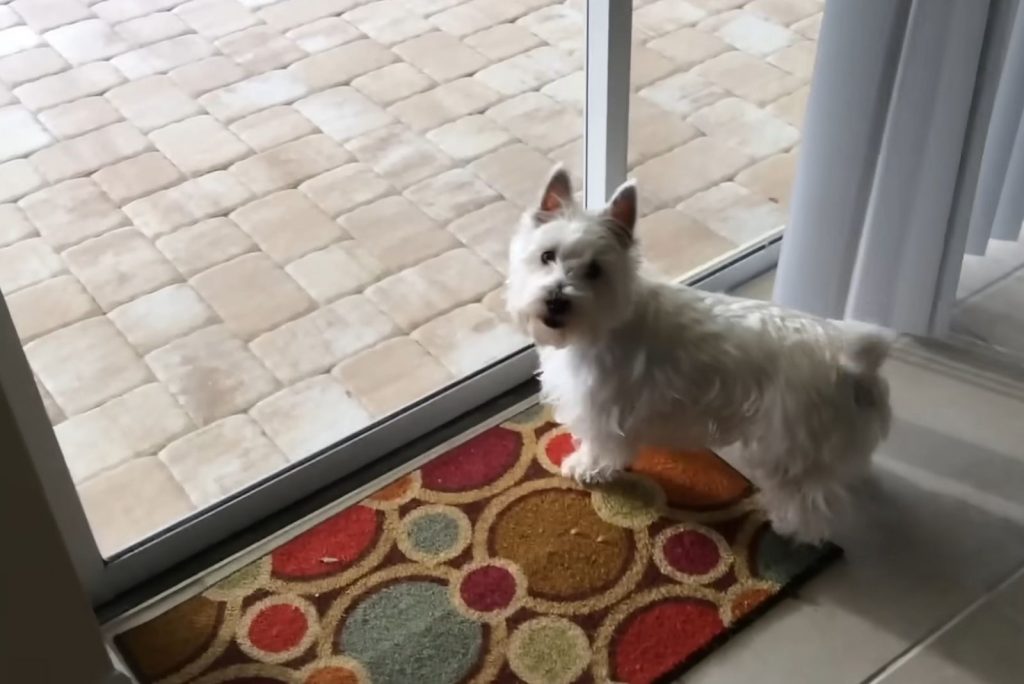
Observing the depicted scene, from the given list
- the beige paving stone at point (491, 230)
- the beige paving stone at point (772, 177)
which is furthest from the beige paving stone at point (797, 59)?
the beige paving stone at point (491, 230)

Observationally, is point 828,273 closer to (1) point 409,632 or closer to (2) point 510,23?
(1) point 409,632

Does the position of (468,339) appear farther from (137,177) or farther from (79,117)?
(79,117)

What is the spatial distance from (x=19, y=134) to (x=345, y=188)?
0.88m

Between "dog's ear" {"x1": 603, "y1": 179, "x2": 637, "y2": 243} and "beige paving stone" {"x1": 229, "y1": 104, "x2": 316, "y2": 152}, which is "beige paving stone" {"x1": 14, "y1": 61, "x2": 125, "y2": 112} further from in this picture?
"dog's ear" {"x1": 603, "y1": 179, "x2": 637, "y2": 243}

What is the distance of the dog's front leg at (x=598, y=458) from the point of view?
6.23ft

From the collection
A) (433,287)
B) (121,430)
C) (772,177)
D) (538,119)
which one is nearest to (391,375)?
(433,287)

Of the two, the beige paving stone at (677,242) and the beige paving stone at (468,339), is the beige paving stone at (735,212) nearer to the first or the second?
the beige paving stone at (677,242)

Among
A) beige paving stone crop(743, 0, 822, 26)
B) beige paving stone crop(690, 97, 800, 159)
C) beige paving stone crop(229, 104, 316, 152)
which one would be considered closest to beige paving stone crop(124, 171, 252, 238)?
beige paving stone crop(229, 104, 316, 152)

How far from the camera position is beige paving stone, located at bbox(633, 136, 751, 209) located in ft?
8.93

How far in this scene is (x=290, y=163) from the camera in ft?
9.25

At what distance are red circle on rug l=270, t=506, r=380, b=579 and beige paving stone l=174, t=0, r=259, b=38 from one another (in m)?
1.88

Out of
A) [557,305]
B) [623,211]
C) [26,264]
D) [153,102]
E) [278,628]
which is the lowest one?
[278,628]

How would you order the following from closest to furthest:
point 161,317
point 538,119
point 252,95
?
1. point 161,317
2. point 538,119
3. point 252,95

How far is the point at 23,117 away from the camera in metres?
2.97
